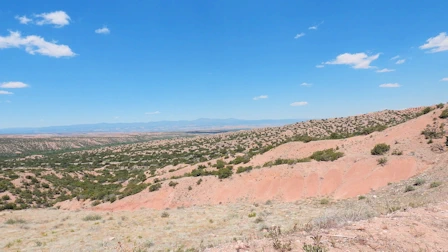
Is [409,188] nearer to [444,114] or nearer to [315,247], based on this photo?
[315,247]

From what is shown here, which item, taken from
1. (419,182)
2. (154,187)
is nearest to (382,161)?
(419,182)

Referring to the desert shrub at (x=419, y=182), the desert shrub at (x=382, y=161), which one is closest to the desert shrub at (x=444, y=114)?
the desert shrub at (x=382, y=161)

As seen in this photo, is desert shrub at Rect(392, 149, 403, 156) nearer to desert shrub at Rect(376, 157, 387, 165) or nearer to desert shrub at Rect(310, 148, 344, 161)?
desert shrub at Rect(376, 157, 387, 165)

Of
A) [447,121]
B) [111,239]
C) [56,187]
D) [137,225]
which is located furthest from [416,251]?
[56,187]

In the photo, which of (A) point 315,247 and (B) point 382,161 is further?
(B) point 382,161

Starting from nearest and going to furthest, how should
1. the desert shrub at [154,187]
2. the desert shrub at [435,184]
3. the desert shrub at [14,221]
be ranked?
the desert shrub at [435,184] < the desert shrub at [14,221] < the desert shrub at [154,187]

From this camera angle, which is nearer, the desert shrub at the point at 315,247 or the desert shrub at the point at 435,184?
the desert shrub at the point at 315,247

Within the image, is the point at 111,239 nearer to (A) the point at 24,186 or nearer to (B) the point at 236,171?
(B) the point at 236,171

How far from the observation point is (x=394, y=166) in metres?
22.1

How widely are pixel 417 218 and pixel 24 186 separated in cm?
4523

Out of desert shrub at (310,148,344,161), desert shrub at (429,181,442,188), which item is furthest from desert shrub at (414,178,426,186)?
desert shrub at (310,148,344,161)

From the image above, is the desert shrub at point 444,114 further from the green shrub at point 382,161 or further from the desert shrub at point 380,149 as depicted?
the green shrub at point 382,161

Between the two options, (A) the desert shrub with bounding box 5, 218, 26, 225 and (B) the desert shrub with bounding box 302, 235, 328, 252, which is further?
(A) the desert shrub with bounding box 5, 218, 26, 225

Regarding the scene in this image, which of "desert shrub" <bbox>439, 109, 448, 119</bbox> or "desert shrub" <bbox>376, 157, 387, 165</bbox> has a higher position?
"desert shrub" <bbox>439, 109, 448, 119</bbox>
